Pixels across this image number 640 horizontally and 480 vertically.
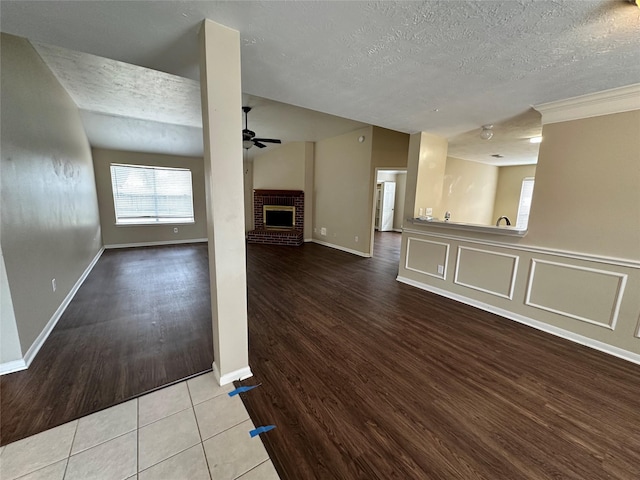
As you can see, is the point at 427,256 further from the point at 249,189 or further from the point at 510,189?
the point at 249,189

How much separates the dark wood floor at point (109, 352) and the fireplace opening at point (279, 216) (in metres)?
3.65

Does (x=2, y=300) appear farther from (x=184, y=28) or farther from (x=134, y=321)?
(x=184, y=28)

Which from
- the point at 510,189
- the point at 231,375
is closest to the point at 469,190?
the point at 510,189

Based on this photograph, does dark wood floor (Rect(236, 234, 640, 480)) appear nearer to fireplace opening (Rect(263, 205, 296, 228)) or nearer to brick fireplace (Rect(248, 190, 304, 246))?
brick fireplace (Rect(248, 190, 304, 246))

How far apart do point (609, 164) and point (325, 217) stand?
5.03m

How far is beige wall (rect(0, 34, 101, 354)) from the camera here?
186 centimetres

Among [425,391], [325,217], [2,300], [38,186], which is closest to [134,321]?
[2,300]

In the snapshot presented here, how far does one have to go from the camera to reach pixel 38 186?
2.32 meters

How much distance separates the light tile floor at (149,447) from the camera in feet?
3.92

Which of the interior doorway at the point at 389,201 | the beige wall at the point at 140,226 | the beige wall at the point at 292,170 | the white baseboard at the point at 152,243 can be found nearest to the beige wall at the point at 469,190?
the interior doorway at the point at 389,201

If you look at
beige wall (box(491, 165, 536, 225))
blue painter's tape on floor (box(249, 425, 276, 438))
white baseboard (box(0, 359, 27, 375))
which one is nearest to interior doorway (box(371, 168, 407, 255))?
beige wall (box(491, 165, 536, 225))

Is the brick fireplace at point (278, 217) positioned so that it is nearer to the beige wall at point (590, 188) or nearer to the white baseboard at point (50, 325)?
the white baseboard at point (50, 325)

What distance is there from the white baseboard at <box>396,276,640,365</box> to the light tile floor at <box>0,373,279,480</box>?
3005mm

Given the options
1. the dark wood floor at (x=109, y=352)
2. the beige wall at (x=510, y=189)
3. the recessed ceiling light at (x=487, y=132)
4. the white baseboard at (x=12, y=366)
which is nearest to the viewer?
the dark wood floor at (x=109, y=352)
